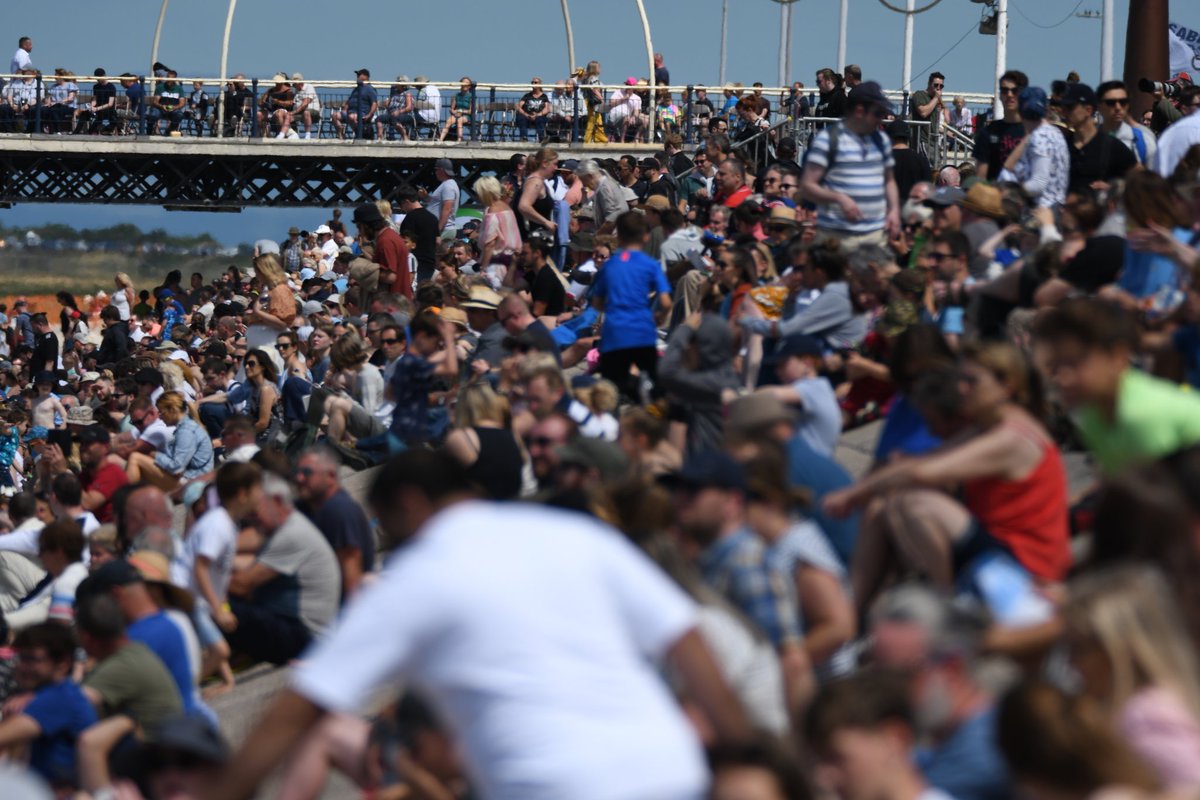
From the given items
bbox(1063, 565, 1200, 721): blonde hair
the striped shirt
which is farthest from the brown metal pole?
bbox(1063, 565, 1200, 721): blonde hair

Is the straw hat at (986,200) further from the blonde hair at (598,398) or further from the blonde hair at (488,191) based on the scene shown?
the blonde hair at (488,191)

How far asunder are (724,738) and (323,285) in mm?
18709

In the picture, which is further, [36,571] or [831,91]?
[831,91]

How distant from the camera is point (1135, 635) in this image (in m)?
3.80

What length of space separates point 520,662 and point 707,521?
70.8 inches

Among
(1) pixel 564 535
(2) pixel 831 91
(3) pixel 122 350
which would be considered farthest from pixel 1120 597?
(3) pixel 122 350

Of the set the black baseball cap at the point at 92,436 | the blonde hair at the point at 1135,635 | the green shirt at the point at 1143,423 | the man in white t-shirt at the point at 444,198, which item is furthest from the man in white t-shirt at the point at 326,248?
the blonde hair at the point at 1135,635

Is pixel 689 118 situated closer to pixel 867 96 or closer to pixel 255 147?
pixel 255 147

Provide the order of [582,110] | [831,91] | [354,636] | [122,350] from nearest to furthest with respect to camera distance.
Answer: [354,636], [831,91], [122,350], [582,110]

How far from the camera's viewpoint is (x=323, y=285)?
72.5 ft

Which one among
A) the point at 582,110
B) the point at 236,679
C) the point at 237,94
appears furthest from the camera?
the point at 237,94

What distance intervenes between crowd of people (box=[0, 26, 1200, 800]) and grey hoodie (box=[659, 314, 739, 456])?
29mm

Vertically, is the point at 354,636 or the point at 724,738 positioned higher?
the point at 354,636

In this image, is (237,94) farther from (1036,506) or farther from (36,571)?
(1036,506)
